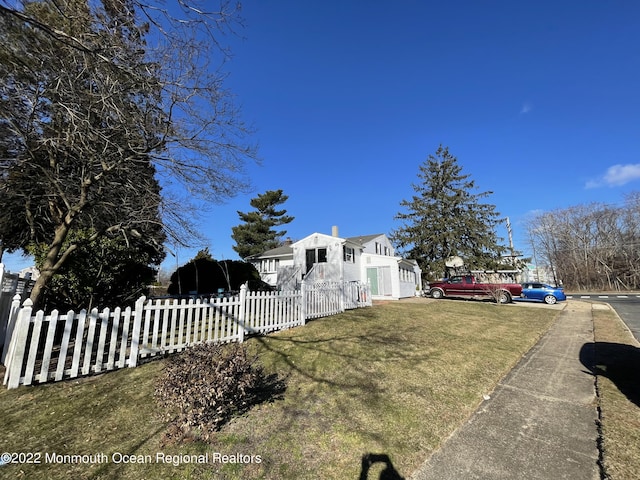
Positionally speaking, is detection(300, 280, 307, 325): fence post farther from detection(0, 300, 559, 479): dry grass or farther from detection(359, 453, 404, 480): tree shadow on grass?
detection(359, 453, 404, 480): tree shadow on grass

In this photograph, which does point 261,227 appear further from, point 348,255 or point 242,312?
point 242,312

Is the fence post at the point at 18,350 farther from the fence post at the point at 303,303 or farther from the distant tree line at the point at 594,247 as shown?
the distant tree line at the point at 594,247

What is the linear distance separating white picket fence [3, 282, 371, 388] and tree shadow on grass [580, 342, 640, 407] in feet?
21.4

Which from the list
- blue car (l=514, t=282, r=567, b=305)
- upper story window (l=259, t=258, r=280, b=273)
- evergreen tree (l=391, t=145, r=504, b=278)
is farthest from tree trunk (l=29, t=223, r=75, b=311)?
evergreen tree (l=391, t=145, r=504, b=278)

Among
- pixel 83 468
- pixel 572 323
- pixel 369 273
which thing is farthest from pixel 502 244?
pixel 83 468

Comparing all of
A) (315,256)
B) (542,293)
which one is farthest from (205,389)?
(542,293)

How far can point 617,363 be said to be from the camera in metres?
5.76

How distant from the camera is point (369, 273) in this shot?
851 inches

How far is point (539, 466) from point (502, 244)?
32.4m

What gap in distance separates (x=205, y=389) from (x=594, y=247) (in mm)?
52536

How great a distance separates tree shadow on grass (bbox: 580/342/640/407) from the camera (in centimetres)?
454

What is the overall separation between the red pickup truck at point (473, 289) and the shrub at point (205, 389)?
1860cm

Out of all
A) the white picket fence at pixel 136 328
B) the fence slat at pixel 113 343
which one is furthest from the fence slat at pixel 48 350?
the fence slat at pixel 113 343

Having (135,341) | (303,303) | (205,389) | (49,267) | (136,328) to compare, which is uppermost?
(49,267)
